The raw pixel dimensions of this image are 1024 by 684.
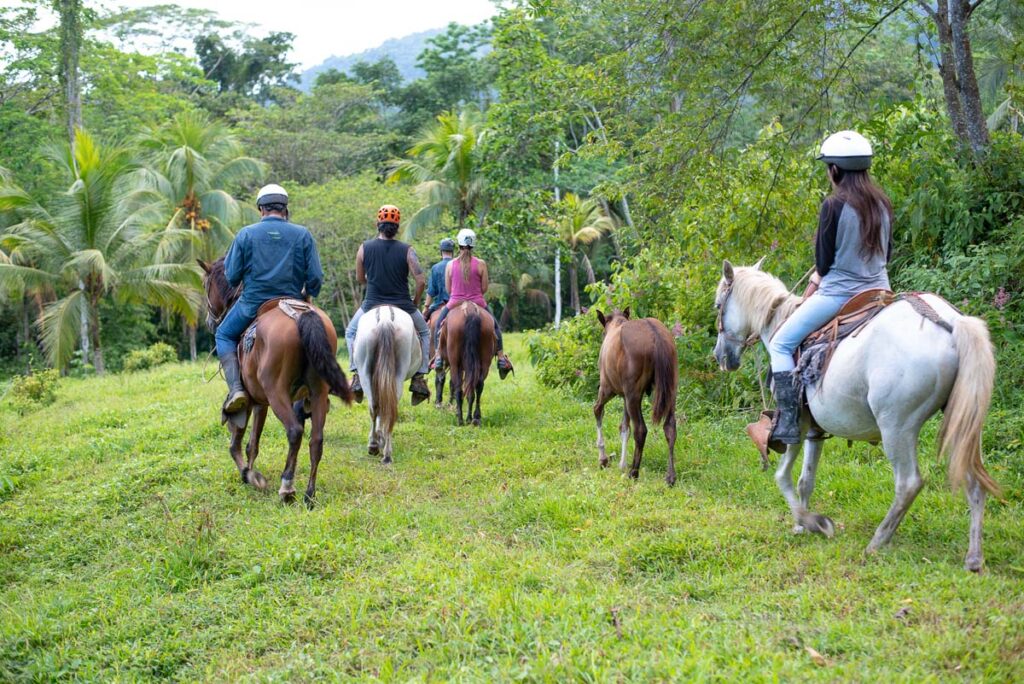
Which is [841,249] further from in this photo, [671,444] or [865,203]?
[671,444]

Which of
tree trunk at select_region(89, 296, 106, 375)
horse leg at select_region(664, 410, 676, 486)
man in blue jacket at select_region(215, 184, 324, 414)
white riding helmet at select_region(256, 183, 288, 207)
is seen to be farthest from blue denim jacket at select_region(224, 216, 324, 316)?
tree trunk at select_region(89, 296, 106, 375)

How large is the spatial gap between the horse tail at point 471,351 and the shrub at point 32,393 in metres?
9.74

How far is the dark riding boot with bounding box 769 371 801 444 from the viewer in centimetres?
606

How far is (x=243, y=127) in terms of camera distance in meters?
41.1

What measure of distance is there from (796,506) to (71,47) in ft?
102

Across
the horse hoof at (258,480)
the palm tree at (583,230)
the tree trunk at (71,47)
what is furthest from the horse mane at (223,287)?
the palm tree at (583,230)

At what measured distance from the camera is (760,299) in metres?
6.74

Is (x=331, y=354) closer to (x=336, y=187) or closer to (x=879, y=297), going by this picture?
(x=879, y=297)

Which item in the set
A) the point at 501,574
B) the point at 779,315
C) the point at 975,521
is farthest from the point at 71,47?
the point at 975,521

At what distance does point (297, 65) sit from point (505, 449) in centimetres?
5260

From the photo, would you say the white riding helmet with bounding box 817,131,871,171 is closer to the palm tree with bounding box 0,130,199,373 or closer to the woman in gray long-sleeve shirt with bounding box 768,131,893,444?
the woman in gray long-sleeve shirt with bounding box 768,131,893,444

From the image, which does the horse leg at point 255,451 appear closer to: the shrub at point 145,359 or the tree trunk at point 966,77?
the tree trunk at point 966,77

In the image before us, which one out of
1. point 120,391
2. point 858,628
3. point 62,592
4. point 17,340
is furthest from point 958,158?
point 17,340

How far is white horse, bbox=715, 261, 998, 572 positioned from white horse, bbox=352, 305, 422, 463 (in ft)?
14.4
